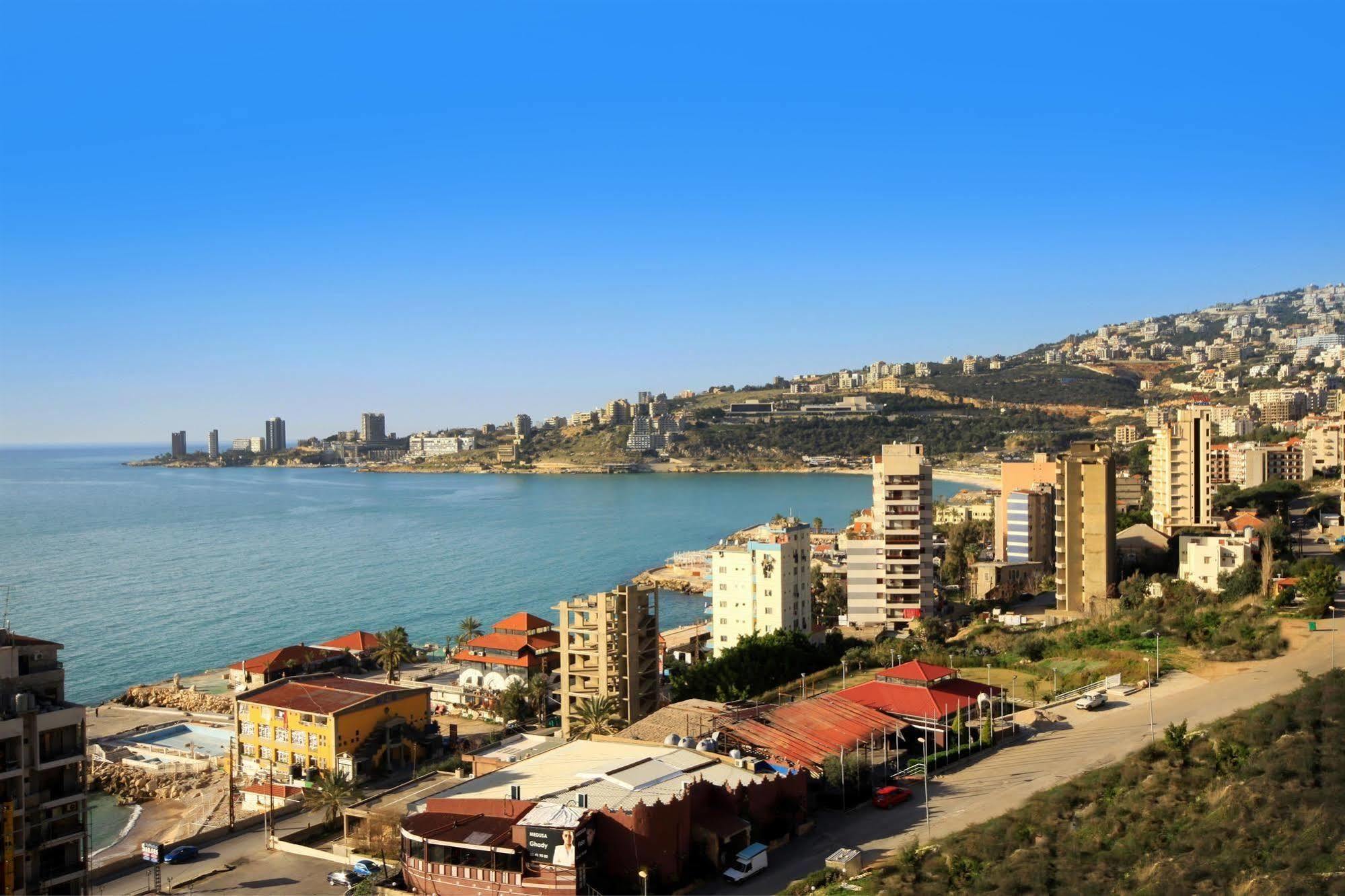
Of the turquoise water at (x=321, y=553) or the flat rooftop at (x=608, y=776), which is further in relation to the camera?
the turquoise water at (x=321, y=553)

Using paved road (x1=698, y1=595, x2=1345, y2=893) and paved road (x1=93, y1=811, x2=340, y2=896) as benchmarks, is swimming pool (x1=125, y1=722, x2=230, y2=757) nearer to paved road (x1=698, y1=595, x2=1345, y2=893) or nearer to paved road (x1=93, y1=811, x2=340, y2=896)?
paved road (x1=93, y1=811, x2=340, y2=896)

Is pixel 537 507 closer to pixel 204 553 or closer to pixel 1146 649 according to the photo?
pixel 204 553

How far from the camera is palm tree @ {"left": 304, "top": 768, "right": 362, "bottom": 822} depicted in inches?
471

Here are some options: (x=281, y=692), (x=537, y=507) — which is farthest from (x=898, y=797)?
(x=537, y=507)

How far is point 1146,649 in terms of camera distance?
51.7 feet

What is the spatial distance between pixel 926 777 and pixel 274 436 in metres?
133

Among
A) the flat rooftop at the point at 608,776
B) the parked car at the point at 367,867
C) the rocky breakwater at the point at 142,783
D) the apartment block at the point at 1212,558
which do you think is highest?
the apartment block at the point at 1212,558

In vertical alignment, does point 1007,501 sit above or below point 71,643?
above

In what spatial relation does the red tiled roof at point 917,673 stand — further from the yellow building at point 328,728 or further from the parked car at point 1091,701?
the yellow building at point 328,728

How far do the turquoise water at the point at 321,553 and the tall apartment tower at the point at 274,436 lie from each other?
160 feet

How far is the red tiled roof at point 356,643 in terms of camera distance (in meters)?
21.2

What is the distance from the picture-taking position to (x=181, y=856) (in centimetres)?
1124

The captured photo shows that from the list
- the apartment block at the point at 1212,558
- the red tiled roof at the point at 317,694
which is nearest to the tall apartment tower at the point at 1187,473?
the apartment block at the point at 1212,558

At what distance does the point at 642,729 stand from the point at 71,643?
18915 mm
